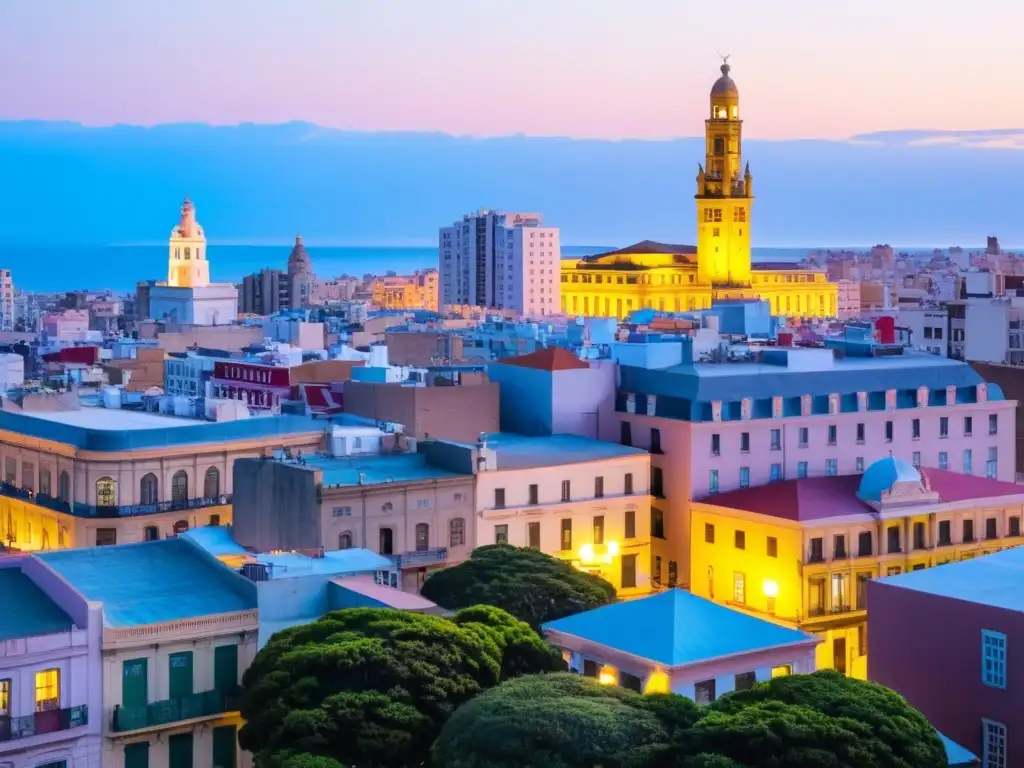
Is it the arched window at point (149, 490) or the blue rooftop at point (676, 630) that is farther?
the arched window at point (149, 490)

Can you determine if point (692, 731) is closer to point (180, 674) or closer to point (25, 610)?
point (180, 674)

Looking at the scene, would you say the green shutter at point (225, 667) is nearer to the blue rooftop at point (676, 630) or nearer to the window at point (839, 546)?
the blue rooftop at point (676, 630)

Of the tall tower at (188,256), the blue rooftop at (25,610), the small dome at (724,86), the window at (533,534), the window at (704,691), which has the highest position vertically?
the small dome at (724,86)

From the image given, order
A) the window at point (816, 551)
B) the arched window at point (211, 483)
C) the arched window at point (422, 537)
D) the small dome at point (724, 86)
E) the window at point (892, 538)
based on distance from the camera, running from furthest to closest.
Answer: the small dome at point (724, 86)
the arched window at point (211, 483)
the window at point (892, 538)
the window at point (816, 551)
the arched window at point (422, 537)

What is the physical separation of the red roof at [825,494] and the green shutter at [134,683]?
24.4 metres

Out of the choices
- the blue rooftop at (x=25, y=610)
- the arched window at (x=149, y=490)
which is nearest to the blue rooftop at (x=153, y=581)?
the blue rooftop at (x=25, y=610)

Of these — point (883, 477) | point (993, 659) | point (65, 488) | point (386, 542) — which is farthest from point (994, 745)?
point (65, 488)

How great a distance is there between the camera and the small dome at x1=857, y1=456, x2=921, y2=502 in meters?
57.1

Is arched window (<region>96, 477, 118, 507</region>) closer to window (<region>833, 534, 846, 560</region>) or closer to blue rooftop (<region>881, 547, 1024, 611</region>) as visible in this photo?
window (<region>833, 534, 846, 560</region>)

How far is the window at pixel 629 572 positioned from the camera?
5822 centimetres

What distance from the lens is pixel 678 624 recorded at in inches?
1526

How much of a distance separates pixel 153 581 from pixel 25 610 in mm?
3645

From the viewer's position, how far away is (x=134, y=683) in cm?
3703

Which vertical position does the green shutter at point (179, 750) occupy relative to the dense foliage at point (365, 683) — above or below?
below
